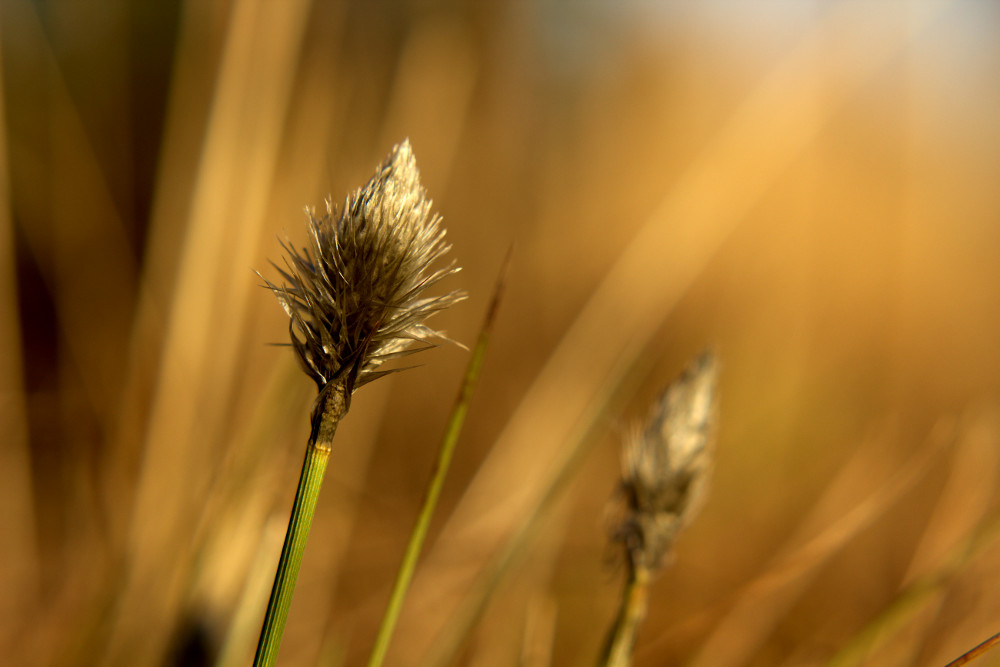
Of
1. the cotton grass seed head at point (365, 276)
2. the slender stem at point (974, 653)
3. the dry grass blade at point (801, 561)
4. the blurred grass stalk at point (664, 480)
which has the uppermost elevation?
the cotton grass seed head at point (365, 276)

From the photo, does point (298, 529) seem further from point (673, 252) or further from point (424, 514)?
point (673, 252)

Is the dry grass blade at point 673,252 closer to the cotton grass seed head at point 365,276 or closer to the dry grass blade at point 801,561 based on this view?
the dry grass blade at point 801,561

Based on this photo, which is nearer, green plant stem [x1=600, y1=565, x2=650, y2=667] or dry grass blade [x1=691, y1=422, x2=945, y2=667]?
green plant stem [x1=600, y1=565, x2=650, y2=667]

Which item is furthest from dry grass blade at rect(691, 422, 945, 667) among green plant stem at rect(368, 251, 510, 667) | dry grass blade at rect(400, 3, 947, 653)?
green plant stem at rect(368, 251, 510, 667)

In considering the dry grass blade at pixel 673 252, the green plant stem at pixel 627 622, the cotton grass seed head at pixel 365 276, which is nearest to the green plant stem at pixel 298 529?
the cotton grass seed head at pixel 365 276

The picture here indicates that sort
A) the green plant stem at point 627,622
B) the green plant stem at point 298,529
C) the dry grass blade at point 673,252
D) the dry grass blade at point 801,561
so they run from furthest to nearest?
the dry grass blade at point 673,252 → the dry grass blade at point 801,561 → the green plant stem at point 627,622 → the green plant stem at point 298,529

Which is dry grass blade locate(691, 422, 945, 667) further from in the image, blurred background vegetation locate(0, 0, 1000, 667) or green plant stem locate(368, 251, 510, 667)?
green plant stem locate(368, 251, 510, 667)

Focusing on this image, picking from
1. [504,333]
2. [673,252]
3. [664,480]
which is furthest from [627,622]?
[504,333]
